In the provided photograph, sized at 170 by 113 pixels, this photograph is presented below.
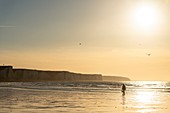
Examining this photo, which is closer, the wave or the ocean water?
the ocean water

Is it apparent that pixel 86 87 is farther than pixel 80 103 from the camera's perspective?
Yes

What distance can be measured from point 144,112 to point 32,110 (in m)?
9.28

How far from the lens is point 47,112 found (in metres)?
30.7

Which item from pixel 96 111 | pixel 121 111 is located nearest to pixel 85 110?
pixel 96 111

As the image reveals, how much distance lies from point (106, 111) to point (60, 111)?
12.9ft

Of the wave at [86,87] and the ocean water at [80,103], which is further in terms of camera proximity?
the wave at [86,87]

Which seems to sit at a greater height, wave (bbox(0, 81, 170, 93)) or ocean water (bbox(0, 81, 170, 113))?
wave (bbox(0, 81, 170, 93))

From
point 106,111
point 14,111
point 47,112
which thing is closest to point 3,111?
point 14,111

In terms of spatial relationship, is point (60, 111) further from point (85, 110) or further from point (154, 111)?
point (154, 111)

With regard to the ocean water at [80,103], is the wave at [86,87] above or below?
above

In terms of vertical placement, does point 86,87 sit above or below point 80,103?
above

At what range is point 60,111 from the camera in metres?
31.7

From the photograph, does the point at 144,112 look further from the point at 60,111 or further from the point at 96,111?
the point at 60,111

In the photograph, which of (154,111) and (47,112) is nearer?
(47,112)
